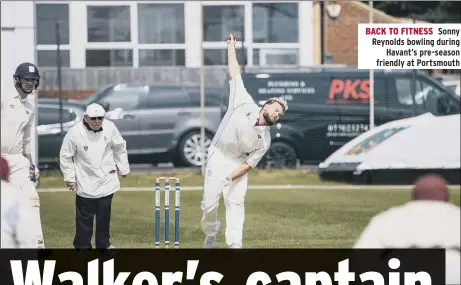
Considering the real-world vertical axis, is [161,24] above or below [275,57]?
above

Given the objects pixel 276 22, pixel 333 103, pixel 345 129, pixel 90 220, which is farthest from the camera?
pixel 333 103

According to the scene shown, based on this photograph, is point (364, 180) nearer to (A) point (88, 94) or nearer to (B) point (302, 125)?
(B) point (302, 125)

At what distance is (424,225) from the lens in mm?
6539

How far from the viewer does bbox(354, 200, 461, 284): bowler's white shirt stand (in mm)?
6387

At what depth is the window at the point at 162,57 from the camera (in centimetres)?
1225

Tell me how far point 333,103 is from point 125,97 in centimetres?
198

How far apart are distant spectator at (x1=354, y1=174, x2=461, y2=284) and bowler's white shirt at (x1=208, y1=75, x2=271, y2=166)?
144 inches

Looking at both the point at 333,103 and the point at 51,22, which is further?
the point at 333,103

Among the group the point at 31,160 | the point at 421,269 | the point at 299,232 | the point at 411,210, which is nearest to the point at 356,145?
the point at 299,232

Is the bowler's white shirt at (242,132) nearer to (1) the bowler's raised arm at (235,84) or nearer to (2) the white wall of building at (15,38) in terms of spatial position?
(1) the bowler's raised arm at (235,84)

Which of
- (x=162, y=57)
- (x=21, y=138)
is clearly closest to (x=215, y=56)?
(x=162, y=57)

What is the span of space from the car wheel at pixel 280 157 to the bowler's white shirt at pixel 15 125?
8.07 feet

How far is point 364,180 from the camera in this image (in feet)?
40.2

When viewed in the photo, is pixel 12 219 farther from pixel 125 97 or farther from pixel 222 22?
pixel 222 22
